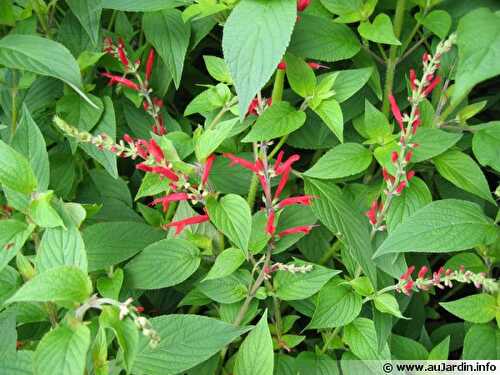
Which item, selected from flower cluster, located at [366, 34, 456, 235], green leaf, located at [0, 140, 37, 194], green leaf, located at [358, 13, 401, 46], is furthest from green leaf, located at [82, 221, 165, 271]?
green leaf, located at [358, 13, 401, 46]

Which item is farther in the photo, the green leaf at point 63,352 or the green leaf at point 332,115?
the green leaf at point 332,115

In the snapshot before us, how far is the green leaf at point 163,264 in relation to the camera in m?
0.83

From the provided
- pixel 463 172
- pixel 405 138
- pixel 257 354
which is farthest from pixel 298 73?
pixel 257 354

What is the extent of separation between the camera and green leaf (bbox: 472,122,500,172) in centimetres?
86

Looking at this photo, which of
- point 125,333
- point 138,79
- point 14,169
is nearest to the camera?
point 125,333

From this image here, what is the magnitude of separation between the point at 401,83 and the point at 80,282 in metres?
0.68

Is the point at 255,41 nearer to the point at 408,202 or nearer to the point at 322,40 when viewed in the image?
the point at 322,40

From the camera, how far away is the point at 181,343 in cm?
75

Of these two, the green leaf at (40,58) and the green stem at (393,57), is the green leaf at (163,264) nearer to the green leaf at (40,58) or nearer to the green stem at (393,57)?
the green leaf at (40,58)

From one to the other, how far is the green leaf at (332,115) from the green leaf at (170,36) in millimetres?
227

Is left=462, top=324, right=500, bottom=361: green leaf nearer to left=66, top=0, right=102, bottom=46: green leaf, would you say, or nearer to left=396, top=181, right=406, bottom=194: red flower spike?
left=396, top=181, right=406, bottom=194: red flower spike

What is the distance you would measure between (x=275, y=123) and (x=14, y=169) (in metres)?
0.35

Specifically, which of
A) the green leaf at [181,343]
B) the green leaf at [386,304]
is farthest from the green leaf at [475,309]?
the green leaf at [181,343]

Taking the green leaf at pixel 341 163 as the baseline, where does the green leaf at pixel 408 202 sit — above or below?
below
